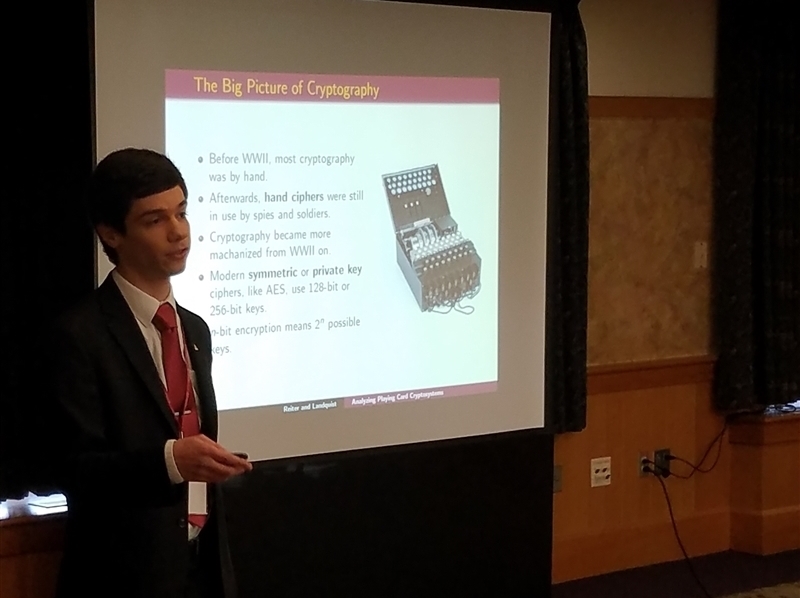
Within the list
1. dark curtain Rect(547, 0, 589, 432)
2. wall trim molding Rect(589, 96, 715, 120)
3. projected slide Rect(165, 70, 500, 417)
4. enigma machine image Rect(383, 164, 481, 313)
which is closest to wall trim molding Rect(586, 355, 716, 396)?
dark curtain Rect(547, 0, 589, 432)

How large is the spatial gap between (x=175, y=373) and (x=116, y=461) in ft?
0.73

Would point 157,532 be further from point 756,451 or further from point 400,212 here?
point 756,451

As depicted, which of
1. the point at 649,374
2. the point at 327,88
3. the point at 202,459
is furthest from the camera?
the point at 649,374

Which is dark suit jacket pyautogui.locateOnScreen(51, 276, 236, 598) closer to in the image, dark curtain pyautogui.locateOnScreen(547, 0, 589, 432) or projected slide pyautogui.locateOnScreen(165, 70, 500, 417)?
projected slide pyautogui.locateOnScreen(165, 70, 500, 417)

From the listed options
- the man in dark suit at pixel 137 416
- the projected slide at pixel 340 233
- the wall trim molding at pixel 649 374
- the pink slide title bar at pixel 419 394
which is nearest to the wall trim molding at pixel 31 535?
the projected slide at pixel 340 233

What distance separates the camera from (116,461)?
1.99 metres

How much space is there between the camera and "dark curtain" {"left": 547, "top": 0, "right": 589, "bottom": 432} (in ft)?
12.5

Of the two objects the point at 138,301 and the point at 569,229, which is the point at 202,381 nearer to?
the point at 138,301

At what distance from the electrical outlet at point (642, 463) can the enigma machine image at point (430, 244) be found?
1.13 meters

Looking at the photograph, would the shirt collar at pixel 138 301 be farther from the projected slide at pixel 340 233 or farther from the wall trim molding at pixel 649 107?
the wall trim molding at pixel 649 107

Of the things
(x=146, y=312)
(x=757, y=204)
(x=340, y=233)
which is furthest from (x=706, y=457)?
(x=146, y=312)

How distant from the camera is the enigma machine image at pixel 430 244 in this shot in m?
3.50

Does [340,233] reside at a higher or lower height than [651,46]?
lower

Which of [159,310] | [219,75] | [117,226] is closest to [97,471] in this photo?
[159,310]
